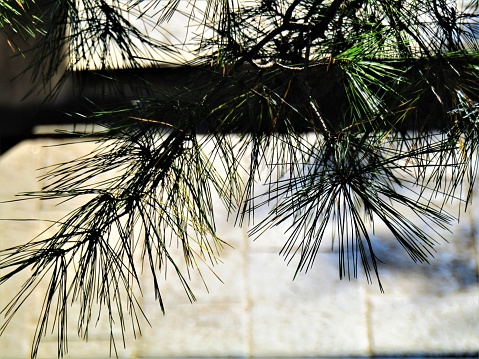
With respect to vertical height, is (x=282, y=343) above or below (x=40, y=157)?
below

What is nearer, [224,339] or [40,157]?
[224,339]

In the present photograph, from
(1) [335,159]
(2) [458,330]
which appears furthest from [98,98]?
(1) [335,159]

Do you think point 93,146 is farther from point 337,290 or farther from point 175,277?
point 337,290

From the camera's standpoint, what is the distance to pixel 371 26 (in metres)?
1.09

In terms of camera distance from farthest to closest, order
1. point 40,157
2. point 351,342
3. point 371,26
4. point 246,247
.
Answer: point 40,157
point 246,247
point 351,342
point 371,26

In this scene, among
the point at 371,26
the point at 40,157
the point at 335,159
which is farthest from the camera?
the point at 40,157

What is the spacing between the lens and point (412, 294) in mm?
1837

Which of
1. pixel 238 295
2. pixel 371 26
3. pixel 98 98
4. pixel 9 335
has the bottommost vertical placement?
pixel 9 335

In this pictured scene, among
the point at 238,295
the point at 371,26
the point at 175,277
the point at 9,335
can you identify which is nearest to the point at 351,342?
the point at 238,295

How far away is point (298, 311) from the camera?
5.93 feet

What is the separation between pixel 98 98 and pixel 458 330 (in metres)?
1.04

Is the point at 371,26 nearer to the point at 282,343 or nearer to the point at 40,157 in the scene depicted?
the point at 282,343

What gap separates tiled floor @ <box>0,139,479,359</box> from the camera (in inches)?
69.2

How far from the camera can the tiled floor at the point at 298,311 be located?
1.76 metres
